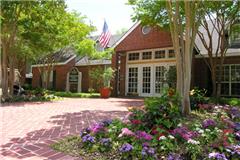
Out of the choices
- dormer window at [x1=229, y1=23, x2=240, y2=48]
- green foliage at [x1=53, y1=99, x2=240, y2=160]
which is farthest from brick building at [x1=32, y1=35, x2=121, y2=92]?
green foliage at [x1=53, y1=99, x2=240, y2=160]

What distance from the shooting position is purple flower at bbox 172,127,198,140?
4.96 metres

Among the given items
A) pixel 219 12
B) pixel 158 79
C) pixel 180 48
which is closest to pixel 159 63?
pixel 158 79

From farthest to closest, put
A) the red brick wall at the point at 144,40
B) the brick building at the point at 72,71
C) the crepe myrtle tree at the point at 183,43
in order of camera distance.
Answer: the brick building at the point at 72,71, the red brick wall at the point at 144,40, the crepe myrtle tree at the point at 183,43

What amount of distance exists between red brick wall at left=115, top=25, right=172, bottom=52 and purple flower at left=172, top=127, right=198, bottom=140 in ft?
44.7

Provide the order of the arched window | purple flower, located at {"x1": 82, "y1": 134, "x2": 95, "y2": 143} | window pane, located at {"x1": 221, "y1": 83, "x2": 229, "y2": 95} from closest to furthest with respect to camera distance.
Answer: purple flower, located at {"x1": 82, "y1": 134, "x2": 95, "y2": 143} < window pane, located at {"x1": 221, "y1": 83, "x2": 229, "y2": 95} < the arched window

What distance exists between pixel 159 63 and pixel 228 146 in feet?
50.1

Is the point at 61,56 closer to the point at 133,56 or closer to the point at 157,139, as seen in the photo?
the point at 133,56

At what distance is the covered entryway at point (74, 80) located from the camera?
26359 mm

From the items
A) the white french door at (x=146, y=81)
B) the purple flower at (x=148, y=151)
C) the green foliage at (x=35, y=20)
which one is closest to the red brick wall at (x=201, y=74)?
the white french door at (x=146, y=81)

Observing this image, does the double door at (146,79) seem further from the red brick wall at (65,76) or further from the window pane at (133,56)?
the red brick wall at (65,76)

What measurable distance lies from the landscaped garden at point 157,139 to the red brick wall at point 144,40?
12651mm

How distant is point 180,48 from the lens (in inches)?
312

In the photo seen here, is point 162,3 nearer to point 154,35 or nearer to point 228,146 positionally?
point 154,35

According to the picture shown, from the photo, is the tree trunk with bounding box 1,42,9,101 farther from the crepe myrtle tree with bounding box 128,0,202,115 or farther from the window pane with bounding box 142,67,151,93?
the crepe myrtle tree with bounding box 128,0,202,115
